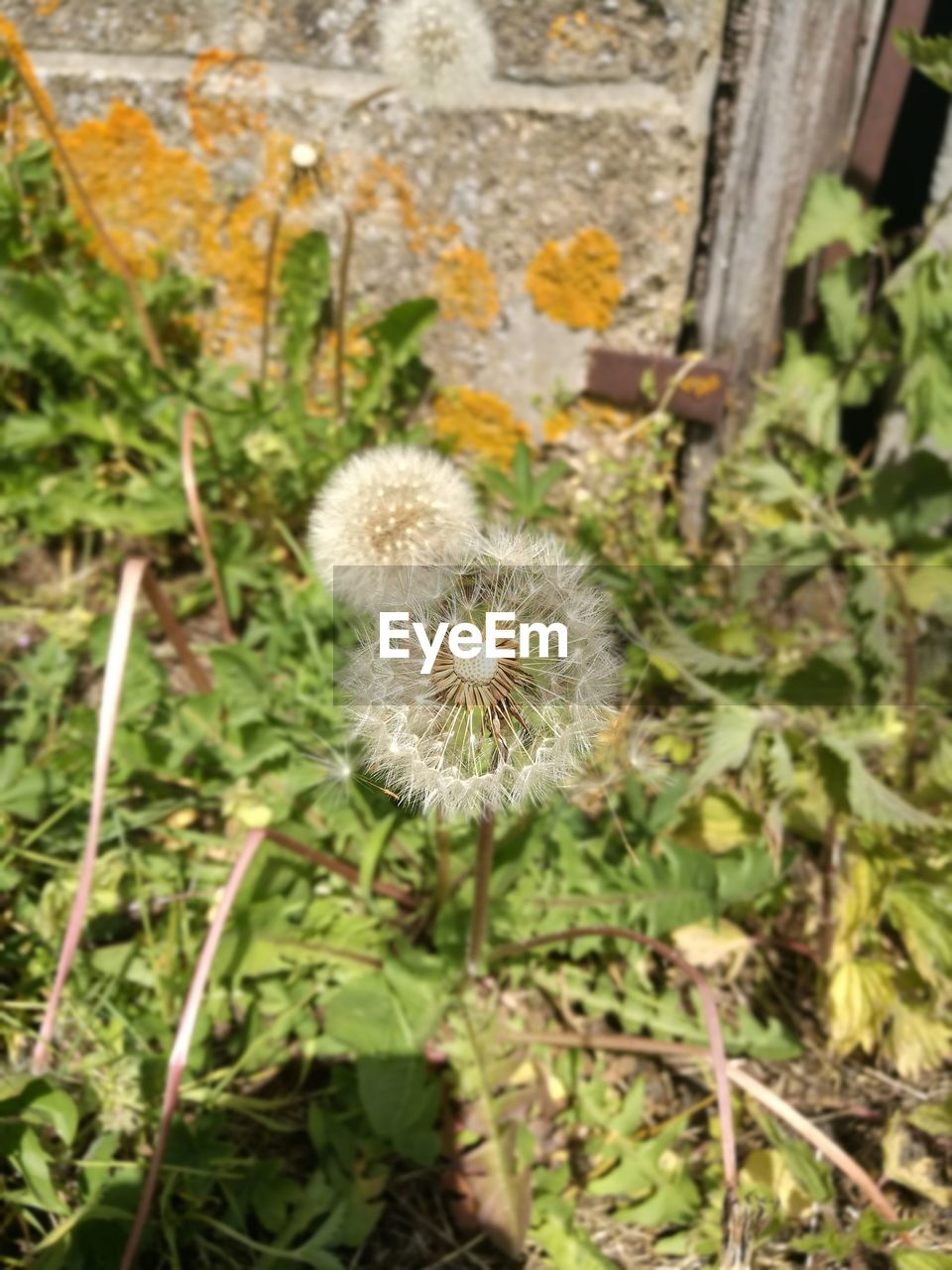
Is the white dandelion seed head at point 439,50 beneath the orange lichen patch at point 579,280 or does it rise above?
above

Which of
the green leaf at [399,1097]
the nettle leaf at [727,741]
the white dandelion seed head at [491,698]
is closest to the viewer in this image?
the white dandelion seed head at [491,698]

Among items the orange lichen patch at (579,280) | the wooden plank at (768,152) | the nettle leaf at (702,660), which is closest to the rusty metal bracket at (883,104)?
the wooden plank at (768,152)

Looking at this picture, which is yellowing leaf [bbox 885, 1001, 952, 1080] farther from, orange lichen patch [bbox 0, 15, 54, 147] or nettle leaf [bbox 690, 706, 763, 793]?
orange lichen patch [bbox 0, 15, 54, 147]

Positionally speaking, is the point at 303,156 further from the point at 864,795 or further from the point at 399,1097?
the point at 399,1097

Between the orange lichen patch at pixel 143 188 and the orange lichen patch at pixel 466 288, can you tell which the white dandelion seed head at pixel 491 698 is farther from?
the orange lichen patch at pixel 143 188

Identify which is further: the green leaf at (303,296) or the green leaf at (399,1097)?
the green leaf at (303,296)

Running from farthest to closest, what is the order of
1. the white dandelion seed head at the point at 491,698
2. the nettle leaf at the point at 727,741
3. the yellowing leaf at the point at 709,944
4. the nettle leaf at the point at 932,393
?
the nettle leaf at the point at 932,393 → the yellowing leaf at the point at 709,944 → the nettle leaf at the point at 727,741 → the white dandelion seed head at the point at 491,698

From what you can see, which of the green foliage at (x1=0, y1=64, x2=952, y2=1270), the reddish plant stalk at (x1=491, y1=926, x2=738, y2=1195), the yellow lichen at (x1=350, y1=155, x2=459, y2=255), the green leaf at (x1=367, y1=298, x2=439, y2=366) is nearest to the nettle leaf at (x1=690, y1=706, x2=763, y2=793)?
the green foliage at (x1=0, y1=64, x2=952, y2=1270)
